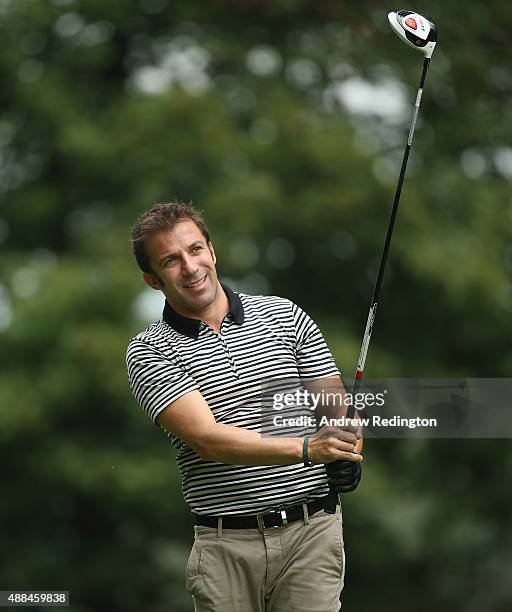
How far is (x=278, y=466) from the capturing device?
2736mm

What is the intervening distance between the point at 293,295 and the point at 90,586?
2825 mm

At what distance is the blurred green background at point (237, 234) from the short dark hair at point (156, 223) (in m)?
5.96

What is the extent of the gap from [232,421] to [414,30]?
1.00m

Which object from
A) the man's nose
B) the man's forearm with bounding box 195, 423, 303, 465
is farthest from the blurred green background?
the man's forearm with bounding box 195, 423, 303, 465

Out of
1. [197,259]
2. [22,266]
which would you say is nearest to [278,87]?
[22,266]

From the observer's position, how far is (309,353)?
285 cm

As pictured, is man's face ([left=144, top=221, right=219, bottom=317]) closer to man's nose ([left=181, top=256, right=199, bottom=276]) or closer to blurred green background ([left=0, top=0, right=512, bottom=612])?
man's nose ([left=181, top=256, right=199, bottom=276])

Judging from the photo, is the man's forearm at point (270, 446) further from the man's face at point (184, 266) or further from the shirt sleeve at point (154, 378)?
the man's face at point (184, 266)

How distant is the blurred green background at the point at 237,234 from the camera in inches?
364

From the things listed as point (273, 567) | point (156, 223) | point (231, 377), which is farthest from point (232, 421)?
point (156, 223)

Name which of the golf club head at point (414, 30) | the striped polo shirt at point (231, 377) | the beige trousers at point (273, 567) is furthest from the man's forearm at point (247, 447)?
the golf club head at point (414, 30)

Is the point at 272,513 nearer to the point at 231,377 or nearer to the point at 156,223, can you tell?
the point at 231,377

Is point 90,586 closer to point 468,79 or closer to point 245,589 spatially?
point 468,79

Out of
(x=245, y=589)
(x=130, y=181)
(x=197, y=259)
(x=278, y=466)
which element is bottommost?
(x=245, y=589)
